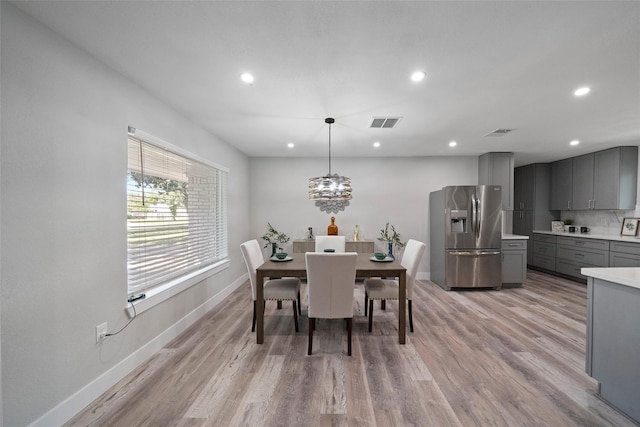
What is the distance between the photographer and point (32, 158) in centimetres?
148

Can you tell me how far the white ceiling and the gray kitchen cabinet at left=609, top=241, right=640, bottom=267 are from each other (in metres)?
1.98

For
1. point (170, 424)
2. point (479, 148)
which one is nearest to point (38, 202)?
point (170, 424)

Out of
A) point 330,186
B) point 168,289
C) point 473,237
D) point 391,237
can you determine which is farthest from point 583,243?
point 168,289

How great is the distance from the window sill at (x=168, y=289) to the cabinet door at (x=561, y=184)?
6.76 meters

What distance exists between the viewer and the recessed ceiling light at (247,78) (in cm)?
208

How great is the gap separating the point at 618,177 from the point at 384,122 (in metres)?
4.42

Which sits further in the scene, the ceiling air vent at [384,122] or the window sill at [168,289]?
the ceiling air vent at [384,122]

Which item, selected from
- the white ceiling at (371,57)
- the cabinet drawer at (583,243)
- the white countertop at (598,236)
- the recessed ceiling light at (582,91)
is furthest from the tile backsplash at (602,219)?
the recessed ceiling light at (582,91)

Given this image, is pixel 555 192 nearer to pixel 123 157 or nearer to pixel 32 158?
pixel 123 157

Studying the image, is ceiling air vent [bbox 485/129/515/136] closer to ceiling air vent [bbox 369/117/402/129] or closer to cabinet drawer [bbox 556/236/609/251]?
ceiling air vent [bbox 369/117/402/129]

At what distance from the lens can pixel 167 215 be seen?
2.72m

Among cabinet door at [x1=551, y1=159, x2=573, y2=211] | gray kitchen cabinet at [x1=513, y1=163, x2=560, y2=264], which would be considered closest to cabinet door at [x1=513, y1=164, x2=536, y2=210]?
gray kitchen cabinet at [x1=513, y1=163, x2=560, y2=264]

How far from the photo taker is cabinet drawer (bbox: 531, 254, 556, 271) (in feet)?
17.4

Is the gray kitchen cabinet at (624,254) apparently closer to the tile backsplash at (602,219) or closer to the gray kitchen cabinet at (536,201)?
the tile backsplash at (602,219)
